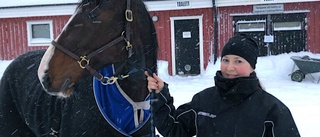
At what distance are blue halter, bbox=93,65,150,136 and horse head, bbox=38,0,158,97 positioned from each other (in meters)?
0.11

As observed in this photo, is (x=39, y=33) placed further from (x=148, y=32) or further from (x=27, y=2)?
(x=148, y=32)

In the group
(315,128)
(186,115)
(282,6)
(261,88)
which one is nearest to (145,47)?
(186,115)

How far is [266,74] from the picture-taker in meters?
10.6

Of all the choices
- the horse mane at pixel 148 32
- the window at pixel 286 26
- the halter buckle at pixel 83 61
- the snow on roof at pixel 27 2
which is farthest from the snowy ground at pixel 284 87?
the halter buckle at pixel 83 61

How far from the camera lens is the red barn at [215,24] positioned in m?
11.0

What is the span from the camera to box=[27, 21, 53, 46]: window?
13.1 metres

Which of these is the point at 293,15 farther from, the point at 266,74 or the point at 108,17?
the point at 108,17

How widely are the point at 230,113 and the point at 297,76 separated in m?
8.40

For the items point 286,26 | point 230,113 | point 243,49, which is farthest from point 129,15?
point 286,26

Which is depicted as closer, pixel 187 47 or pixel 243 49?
pixel 243 49

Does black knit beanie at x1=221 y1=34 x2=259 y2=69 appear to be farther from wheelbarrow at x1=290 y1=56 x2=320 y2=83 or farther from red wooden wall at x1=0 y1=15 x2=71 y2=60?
red wooden wall at x1=0 y1=15 x2=71 y2=60

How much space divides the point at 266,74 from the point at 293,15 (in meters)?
2.09

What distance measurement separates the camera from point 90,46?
213 centimetres

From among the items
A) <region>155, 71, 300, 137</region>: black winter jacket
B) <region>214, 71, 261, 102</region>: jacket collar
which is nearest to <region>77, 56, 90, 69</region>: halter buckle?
<region>155, 71, 300, 137</region>: black winter jacket
